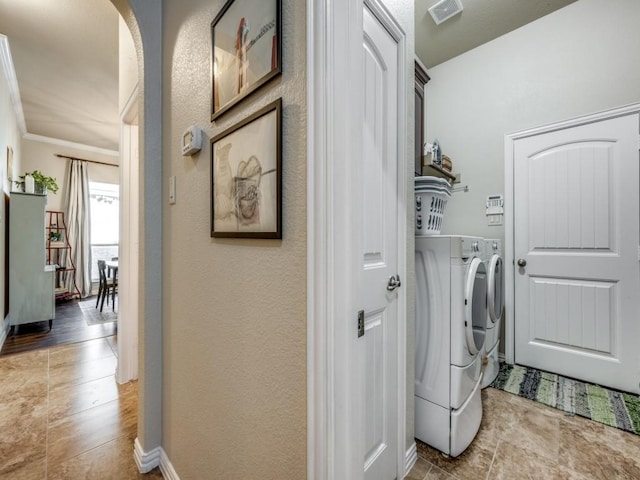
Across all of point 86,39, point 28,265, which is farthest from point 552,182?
point 28,265

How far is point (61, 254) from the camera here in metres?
5.00

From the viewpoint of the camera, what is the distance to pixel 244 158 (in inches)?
33.3

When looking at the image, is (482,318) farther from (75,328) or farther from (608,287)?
(75,328)

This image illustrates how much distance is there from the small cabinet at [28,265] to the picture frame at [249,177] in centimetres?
378

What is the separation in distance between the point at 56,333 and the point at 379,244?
402 cm

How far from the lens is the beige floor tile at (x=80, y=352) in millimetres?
2538

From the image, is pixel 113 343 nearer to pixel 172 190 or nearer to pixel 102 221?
pixel 172 190

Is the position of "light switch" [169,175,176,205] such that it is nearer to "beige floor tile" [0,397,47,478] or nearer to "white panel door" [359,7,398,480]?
"white panel door" [359,7,398,480]

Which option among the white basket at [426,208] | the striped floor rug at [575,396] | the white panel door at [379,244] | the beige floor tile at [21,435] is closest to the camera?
the white panel door at [379,244]

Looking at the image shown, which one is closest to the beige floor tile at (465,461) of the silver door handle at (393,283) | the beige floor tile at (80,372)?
the silver door handle at (393,283)

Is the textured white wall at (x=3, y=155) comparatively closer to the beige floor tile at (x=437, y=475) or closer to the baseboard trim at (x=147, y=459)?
the baseboard trim at (x=147, y=459)

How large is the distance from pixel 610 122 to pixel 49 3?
4.37 m

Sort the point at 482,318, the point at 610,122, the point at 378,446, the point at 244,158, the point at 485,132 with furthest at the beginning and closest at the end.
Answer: the point at 485,132, the point at 610,122, the point at 482,318, the point at 378,446, the point at 244,158

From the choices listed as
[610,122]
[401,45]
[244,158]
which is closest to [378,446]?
[244,158]
